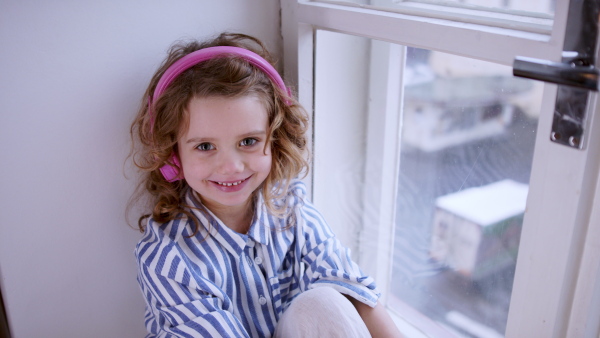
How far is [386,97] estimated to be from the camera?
1146 mm

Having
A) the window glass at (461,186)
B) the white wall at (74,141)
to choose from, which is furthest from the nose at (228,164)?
the window glass at (461,186)

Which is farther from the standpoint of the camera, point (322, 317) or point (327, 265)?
point (327, 265)

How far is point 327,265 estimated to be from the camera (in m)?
1.01

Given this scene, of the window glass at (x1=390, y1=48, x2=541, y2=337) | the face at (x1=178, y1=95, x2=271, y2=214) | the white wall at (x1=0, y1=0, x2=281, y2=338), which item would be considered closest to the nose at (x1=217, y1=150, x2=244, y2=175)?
the face at (x1=178, y1=95, x2=271, y2=214)

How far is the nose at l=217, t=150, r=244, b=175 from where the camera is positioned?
894 millimetres

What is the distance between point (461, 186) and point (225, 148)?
0.45 m

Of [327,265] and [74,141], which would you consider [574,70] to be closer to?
[327,265]

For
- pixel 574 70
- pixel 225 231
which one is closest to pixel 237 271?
pixel 225 231

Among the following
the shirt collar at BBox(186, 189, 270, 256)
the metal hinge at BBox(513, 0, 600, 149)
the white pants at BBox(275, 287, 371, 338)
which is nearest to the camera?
the metal hinge at BBox(513, 0, 600, 149)

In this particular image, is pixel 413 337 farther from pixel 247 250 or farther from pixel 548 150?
pixel 548 150

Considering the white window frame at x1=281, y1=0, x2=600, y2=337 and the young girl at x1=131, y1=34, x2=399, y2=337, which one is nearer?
the white window frame at x1=281, y1=0, x2=600, y2=337

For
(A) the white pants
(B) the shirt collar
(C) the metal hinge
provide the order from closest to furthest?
(C) the metal hinge < (A) the white pants < (B) the shirt collar

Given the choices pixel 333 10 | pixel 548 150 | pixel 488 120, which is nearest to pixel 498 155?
pixel 488 120

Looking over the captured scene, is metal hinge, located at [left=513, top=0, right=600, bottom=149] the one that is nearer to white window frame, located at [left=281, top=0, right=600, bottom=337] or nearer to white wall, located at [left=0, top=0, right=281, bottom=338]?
white window frame, located at [left=281, top=0, right=600, bottom=337]
